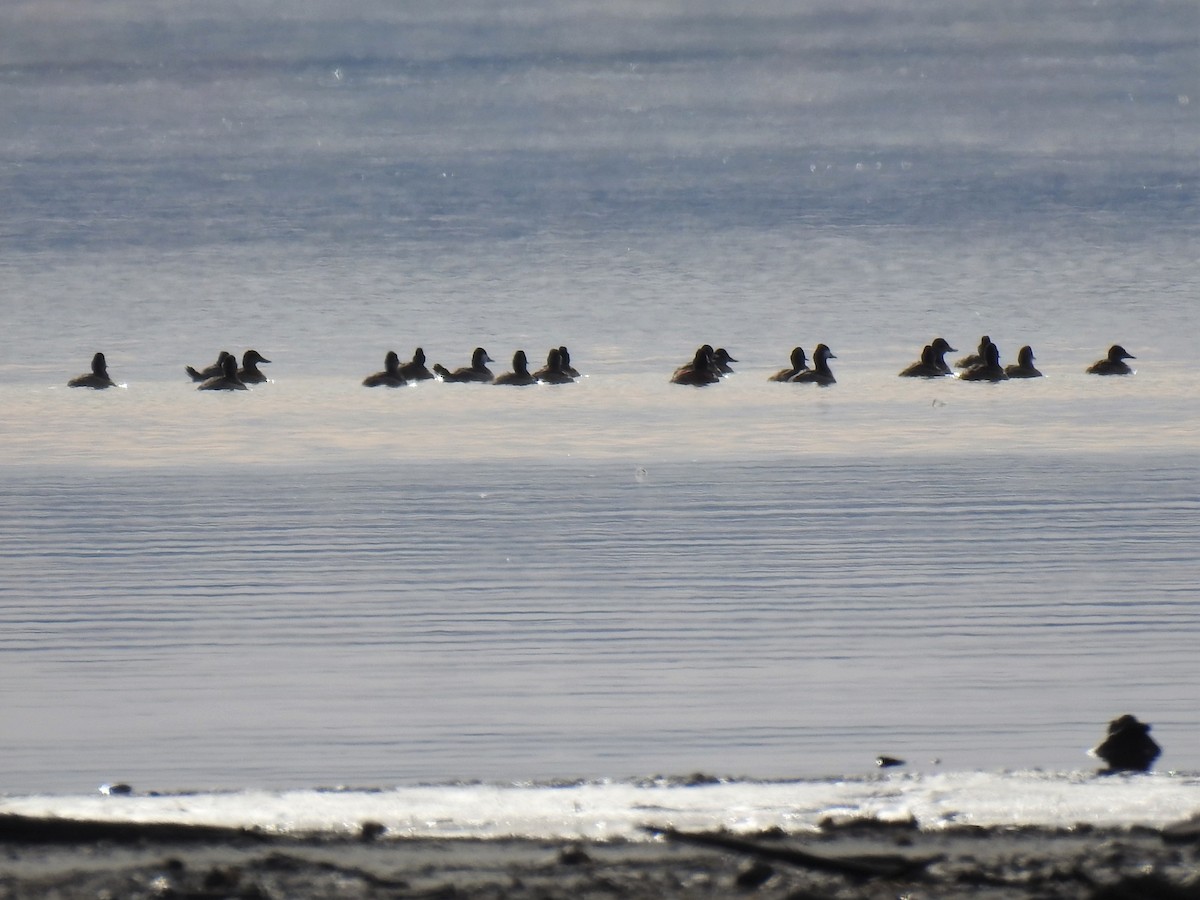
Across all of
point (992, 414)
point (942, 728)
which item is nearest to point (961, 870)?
point (942, 728)

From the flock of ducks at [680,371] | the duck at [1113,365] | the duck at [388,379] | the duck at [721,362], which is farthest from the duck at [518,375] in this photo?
the duck at [1113,365]

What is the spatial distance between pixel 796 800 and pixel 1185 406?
17.2 metres

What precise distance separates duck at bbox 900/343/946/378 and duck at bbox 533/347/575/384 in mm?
4055

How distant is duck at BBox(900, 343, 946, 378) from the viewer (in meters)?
29.7

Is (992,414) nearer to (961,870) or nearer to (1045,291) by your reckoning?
(961,870)

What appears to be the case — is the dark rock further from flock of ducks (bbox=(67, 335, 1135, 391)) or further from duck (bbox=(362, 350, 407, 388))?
duck (bbox=(362, 350, 407, 388))

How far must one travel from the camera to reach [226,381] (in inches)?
1137

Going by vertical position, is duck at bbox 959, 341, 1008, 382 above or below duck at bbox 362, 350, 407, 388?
above

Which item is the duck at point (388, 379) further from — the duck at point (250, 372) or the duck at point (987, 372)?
the duck at point (987, 372)

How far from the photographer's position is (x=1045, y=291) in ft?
Answer: 158

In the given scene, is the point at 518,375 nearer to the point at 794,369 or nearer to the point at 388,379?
the point at 388,379

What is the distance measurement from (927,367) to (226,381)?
321 inches

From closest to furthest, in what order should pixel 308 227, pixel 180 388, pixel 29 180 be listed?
1. pixel 180 388
2. pixel 308 227
3. pixel 29 180

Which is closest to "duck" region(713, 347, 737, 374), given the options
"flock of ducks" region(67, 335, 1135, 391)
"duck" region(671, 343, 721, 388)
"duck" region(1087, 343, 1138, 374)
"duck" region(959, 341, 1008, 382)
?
"flock of ducks" region(67, 335, 1135, 391)
